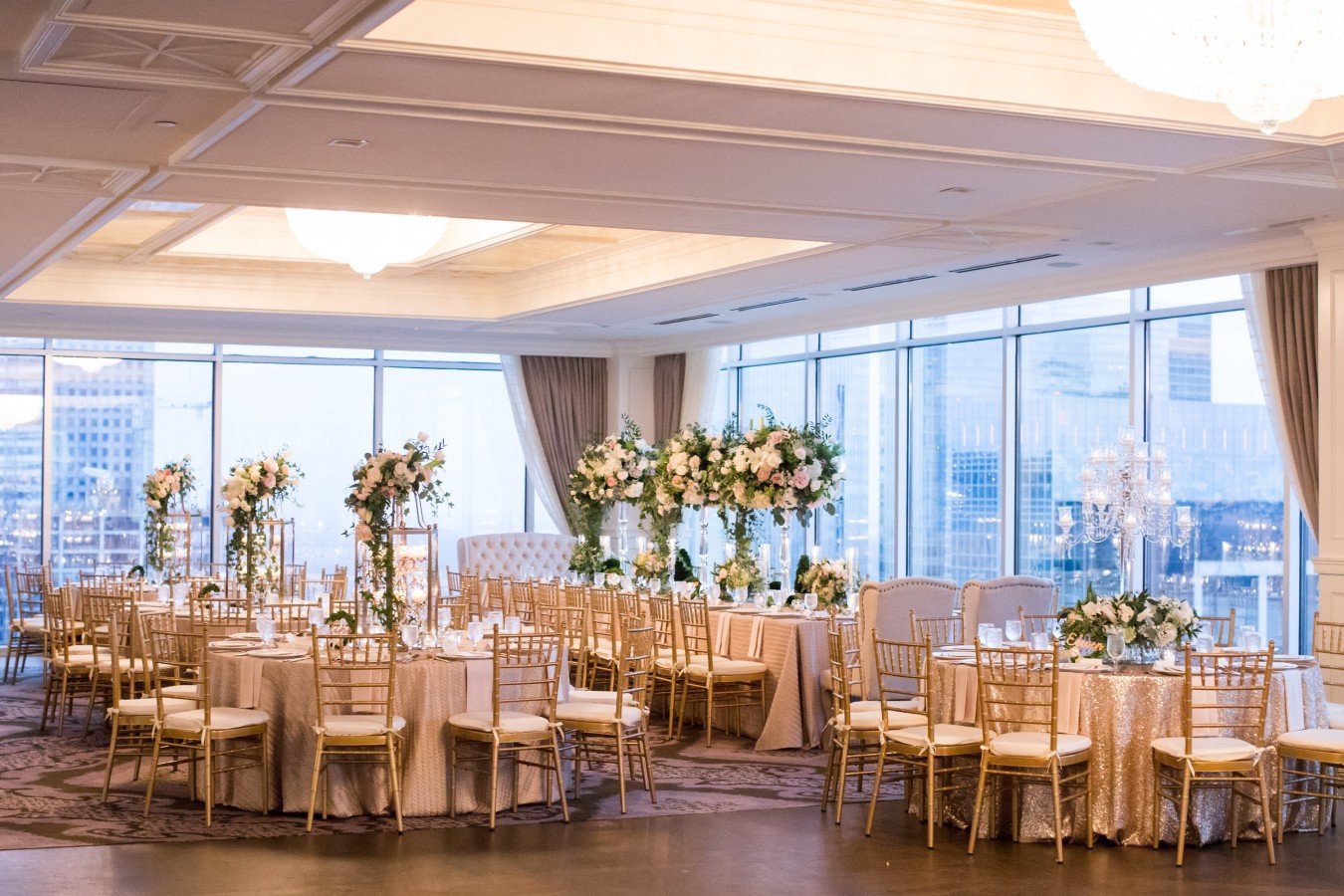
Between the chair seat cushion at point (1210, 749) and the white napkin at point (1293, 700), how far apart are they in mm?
365

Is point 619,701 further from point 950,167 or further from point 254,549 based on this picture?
point 254,549

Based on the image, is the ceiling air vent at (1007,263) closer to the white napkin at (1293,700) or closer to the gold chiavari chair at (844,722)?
the gold chiavari chair at (844,722)

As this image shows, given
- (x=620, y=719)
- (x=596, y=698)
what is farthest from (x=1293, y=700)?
(x=596, y=698)

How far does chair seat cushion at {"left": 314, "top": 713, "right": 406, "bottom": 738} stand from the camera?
290 inches

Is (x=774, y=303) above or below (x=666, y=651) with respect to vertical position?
above

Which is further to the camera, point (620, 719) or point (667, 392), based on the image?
point (667, 392)

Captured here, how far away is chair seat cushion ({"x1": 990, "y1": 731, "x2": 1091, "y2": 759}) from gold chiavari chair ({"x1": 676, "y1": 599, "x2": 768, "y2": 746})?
2999mm

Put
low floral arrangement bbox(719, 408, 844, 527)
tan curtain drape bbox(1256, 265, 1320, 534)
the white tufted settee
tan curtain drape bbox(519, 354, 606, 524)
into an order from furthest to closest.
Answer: tan curtain drape bbox(519, 354, 606, 524)
the white tufted settee
low floral arrangement bbox(719, 408, 844, 527)
tan curtain drape bbox(1256, 265, 1320, 534)

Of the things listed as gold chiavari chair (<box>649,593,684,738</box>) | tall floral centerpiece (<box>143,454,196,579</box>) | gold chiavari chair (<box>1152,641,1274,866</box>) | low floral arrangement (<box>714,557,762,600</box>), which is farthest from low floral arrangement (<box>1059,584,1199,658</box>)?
tall floral centerpiece (<box>143,454,196,579</box>)

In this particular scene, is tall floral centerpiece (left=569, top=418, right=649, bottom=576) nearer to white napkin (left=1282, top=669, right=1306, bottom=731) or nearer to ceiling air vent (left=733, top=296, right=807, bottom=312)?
ceiling air vent (left=733, top=296, right=807, bottom=312)

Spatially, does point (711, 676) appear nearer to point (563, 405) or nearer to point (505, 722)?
point (505, 722)

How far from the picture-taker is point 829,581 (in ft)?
34.9

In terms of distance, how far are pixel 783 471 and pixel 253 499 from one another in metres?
4.08

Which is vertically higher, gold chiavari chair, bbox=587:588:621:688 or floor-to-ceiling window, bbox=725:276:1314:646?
floor-to-ceiling window, bbox=725:276:1314:646
